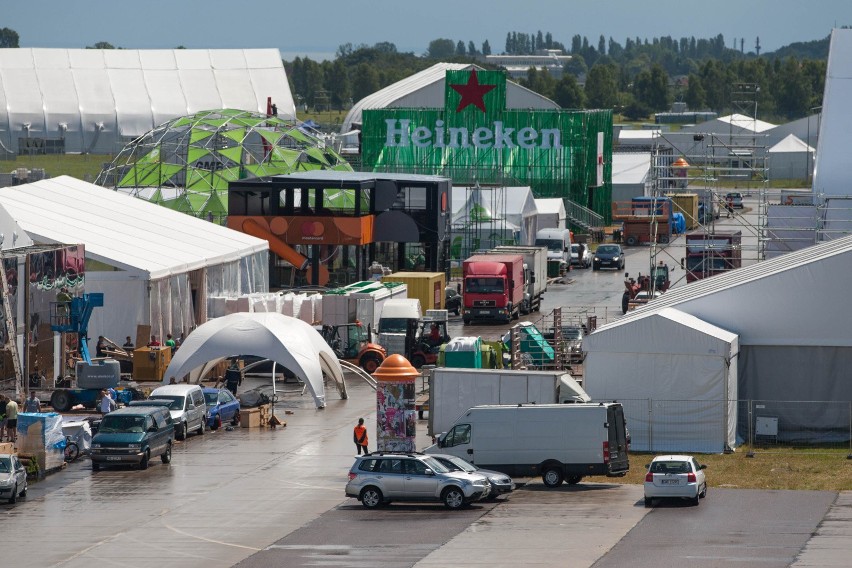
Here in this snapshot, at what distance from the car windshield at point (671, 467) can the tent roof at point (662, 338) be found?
639 centimetres

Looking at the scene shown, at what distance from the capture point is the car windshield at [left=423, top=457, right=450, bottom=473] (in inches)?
1185

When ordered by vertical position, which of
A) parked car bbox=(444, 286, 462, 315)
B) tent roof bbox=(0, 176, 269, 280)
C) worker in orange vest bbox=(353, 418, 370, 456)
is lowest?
worker in orange vest bbox=(353, 418, 370, 456)

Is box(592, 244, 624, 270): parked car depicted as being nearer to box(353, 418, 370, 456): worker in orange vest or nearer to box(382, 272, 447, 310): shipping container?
box(382, 272, 447, 310): shipping container

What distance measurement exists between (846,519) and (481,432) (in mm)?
7665

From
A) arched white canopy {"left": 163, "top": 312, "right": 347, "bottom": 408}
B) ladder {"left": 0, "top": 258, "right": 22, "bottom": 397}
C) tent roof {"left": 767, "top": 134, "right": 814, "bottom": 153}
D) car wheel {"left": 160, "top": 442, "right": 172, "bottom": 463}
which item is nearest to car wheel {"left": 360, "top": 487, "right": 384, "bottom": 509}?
car wheel {"left": 160, "top": 442, "right": 172, "bottom": 463}

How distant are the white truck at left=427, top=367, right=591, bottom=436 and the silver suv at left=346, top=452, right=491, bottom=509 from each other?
18.8ft

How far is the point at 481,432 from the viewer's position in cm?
3244

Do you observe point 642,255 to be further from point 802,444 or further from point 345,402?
point 802,444

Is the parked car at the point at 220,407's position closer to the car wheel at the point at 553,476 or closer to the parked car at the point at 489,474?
the parked car at the point at 489,474

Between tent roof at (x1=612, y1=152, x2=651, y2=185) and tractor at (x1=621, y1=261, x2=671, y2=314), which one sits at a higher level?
tent roof at (x1=612, y1=152, x2=651, y2=185)

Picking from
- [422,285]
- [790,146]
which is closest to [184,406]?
[422,285]

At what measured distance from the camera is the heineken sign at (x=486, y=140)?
92312 mm

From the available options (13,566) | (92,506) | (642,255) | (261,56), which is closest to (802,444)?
(92,506)

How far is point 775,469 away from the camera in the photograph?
33844 millimetres
